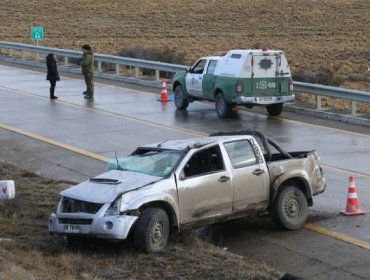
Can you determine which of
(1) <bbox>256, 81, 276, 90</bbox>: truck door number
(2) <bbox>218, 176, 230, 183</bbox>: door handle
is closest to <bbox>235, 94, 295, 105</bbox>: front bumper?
(1) <bbox>256, 81, 276, 90</bbox>: truck door number

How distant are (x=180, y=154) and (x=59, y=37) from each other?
5822 centimetres

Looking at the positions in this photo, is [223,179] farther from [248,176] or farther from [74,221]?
[74,221]

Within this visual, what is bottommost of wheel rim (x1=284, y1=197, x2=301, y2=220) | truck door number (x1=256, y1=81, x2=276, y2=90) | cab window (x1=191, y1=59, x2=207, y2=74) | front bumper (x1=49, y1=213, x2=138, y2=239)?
wheel rim (x1=284, y1=197, x2=301, y2=220)

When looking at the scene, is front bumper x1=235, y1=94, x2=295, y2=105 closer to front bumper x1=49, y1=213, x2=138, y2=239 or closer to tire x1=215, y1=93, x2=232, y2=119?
tire x1=215, y1=93, x2=232, y2=119

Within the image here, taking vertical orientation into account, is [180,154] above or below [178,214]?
above

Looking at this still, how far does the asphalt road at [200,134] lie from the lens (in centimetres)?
1061

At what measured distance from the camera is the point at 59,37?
67.4 m

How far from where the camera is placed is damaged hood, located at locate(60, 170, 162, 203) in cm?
1006

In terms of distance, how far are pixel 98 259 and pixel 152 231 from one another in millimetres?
747

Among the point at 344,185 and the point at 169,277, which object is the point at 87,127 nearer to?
the point at 344,185

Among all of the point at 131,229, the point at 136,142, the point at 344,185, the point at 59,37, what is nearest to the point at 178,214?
the point at 131,229

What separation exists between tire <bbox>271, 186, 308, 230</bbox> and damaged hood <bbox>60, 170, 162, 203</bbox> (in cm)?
198

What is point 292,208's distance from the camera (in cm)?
1159

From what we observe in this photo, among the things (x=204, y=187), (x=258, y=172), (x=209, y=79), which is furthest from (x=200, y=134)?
(x=204, y=187)
